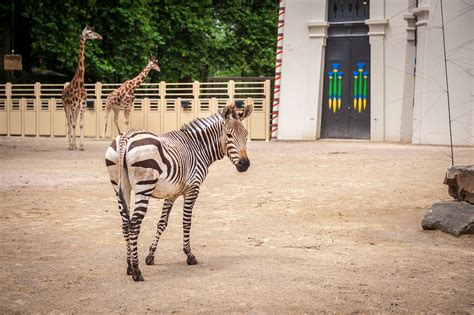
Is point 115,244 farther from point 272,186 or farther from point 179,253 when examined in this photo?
point 272,186

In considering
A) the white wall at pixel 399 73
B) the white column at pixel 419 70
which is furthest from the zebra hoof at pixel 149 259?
the white wall at pixel 399 73

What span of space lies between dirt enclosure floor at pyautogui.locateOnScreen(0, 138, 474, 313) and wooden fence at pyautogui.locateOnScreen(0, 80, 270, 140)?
11.1m

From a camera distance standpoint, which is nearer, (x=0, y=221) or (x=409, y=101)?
(x=0, y=221)

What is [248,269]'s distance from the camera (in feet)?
21.1

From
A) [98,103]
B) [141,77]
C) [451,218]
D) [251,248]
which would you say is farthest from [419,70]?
[251,248]

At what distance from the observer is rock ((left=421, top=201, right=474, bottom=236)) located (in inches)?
324

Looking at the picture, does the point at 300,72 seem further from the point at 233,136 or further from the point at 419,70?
the point at 233,136

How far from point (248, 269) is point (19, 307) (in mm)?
2006

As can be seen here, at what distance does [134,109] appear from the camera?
89.5ft

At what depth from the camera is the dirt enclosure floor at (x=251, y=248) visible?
5438mm

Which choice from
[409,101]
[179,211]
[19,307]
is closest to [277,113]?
[409,101]

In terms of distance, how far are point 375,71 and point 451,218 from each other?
15.8m

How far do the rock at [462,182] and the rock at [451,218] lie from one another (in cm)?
9

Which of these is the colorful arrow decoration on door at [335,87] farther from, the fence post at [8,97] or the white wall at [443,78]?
A: the fence post at [8,97]
